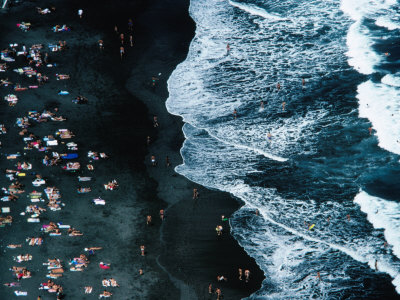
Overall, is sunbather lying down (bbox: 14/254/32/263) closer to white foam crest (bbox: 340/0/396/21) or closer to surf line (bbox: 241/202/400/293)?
surf line (bbox: 241/202/400/293)

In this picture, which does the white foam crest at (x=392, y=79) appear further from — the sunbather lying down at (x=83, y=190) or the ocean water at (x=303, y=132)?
the sunbather lying down at (x=83, y=190)

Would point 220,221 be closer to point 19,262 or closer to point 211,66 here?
point 19,262

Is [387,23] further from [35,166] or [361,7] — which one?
[35,166]

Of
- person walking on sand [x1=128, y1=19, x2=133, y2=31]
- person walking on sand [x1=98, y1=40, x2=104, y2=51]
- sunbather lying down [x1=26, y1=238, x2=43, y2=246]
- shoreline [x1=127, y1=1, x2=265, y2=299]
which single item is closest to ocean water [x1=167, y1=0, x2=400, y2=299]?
shoreline [x1=127, y1=1, x2=265, y2=299]

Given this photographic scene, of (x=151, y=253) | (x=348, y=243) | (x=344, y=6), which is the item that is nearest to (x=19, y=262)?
(x=151, y=253)

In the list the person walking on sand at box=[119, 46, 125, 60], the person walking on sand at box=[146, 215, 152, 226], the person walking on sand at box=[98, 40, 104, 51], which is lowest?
the person walking on sand at box=[146, 215, 152, 226]

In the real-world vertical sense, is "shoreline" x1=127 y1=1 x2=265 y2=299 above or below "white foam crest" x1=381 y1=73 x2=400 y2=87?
below

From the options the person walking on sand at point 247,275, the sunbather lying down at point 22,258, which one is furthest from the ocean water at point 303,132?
the sunbather lying down at point 22,258
